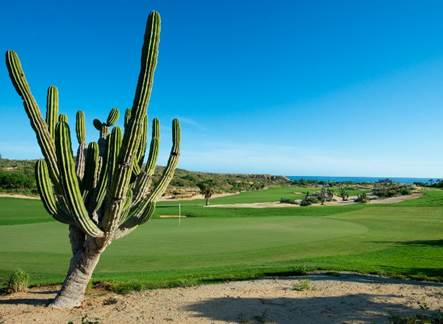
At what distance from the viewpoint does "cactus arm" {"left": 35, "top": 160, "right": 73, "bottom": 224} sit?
7.84 m

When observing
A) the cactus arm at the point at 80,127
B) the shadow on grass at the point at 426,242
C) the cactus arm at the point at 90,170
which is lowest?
the shadow on grass at the point at 426,242

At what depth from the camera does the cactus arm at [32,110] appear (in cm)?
728

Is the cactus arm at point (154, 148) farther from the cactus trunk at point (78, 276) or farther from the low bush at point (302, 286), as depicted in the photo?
the low bush at point (302, 286)

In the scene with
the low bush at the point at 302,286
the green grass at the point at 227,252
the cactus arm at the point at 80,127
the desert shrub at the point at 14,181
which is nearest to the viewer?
the low bush at the point at 302,286

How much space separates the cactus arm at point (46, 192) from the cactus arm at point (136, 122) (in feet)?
3.82


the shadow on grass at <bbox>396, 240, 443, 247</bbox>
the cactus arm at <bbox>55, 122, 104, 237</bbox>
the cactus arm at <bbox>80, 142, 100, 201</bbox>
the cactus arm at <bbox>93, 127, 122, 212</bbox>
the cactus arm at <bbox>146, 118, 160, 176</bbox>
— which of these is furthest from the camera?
the shadow on grass at <bbox>396, 240, 443, 247</bbox>

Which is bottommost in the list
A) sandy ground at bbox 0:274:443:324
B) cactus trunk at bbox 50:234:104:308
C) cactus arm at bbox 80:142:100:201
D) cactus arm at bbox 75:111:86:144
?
sandy ground at bbox 0:274:443:324

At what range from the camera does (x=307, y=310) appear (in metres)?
7.58

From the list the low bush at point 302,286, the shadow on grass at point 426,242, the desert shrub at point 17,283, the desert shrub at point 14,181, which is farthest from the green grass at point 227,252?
the desert shrub at point 14,181

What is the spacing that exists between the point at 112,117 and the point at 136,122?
3.15 metres

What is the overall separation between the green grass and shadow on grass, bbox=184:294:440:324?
2153mm

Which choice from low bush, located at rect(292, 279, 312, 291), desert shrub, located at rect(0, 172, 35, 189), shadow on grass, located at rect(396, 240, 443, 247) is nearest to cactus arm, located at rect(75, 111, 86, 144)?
low bush, located at rect(292, 279, 312, 291)

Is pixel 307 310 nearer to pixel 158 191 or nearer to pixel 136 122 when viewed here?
pixel 158 191

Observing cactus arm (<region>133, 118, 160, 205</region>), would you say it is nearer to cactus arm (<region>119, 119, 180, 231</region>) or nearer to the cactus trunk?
cactus arm (<region>119, 119, 180, 231</region>)
